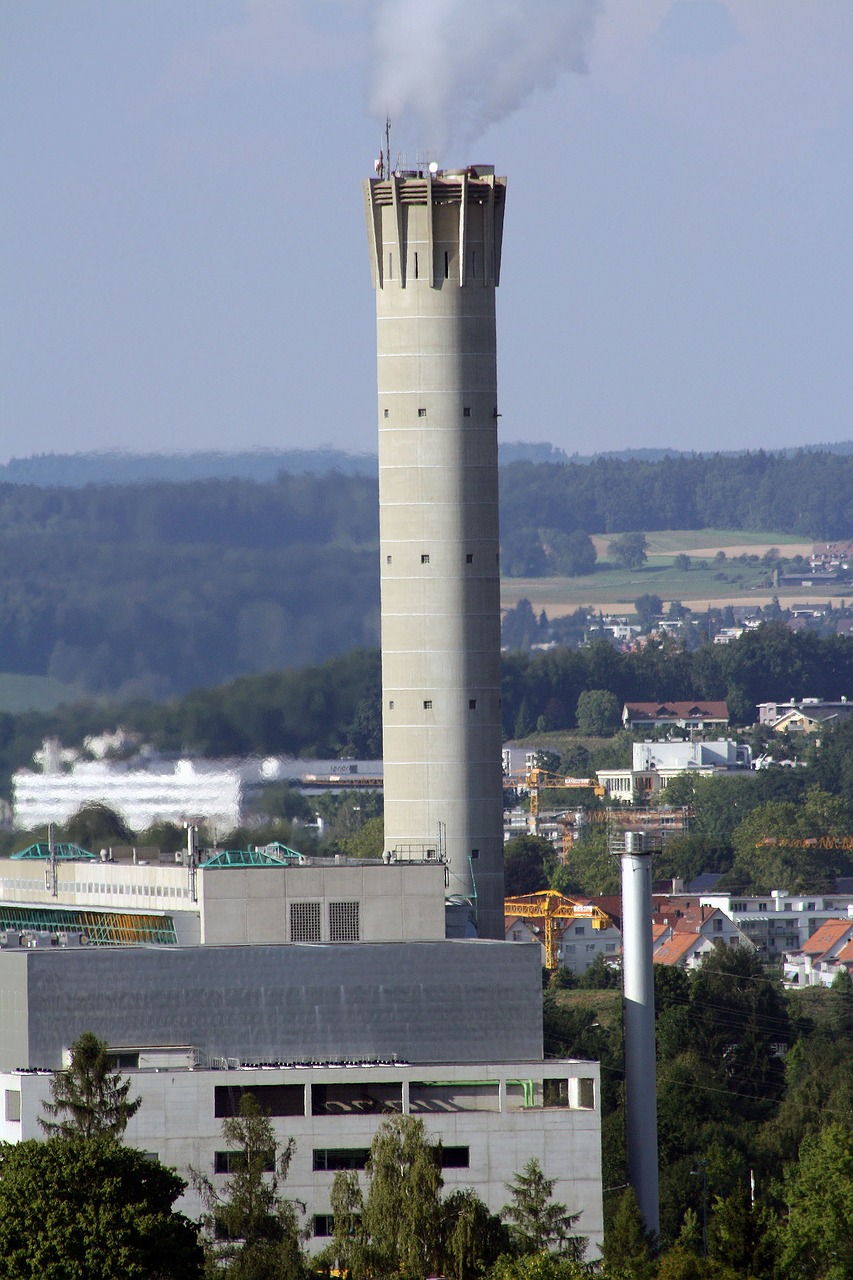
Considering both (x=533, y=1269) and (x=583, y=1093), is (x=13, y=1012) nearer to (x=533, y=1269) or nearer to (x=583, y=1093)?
(x=583, y=1093)

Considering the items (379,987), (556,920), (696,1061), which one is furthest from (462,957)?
(556,920)

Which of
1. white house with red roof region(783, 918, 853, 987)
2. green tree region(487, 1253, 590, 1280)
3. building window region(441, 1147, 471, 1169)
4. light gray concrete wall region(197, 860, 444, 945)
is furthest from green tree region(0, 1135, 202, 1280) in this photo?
white house with red roof region(783, 918, 853, 987)

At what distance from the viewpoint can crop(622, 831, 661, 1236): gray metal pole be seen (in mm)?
91125

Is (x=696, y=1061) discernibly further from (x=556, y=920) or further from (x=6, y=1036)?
(x=556, y=920)

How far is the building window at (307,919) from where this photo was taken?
9281 centimetres

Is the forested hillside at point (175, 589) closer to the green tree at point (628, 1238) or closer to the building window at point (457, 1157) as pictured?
the building window at point (457, 1157)

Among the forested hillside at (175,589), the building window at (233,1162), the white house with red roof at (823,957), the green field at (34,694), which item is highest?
the forested hillside at (175,589)

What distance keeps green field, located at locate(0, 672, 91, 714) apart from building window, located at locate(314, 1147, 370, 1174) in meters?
81.4

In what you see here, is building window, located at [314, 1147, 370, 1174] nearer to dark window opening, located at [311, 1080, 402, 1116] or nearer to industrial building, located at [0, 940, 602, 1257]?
industrial building, located at [0, 940, 602, 1257]

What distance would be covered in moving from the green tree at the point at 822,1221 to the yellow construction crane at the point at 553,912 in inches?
3954

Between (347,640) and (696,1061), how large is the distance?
69.5 metres

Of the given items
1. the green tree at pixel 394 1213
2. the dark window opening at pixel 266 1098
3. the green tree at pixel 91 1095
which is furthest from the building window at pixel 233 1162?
the green tree at pixel 394 1213

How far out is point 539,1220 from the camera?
8025 centimetres

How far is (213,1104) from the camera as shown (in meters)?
84.6
